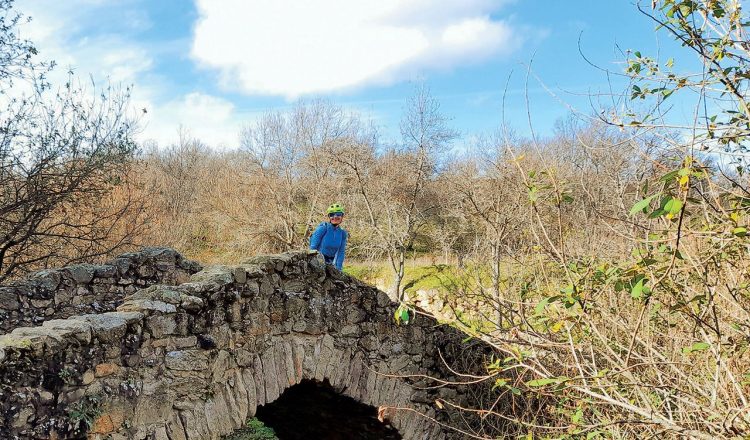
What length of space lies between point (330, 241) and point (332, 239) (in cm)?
3

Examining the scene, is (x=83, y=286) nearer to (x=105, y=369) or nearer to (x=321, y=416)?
(x=105, y=369)

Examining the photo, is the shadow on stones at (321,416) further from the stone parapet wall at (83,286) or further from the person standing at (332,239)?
the stone parapet wall at (83,286)

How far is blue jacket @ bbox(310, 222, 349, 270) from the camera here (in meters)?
5.91

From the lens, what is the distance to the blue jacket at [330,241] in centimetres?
591

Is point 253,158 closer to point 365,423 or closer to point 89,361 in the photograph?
point 365,423

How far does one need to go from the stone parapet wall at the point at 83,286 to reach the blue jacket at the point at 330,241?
182 cm

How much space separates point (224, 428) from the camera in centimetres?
413

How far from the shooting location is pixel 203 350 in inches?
160

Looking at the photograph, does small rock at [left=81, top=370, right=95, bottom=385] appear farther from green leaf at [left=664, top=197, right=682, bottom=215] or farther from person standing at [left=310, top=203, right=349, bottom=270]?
green leaf at [left=664, top=197, right=682, bottom=215]

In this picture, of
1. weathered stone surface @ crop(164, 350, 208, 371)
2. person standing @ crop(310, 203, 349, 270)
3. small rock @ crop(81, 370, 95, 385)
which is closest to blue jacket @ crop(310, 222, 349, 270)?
person standing @ crop(310, 203, 349, 270)

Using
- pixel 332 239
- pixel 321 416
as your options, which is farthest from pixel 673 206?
pixel 321 416

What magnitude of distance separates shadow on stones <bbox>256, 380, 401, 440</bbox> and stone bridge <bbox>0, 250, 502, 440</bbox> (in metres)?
0.25

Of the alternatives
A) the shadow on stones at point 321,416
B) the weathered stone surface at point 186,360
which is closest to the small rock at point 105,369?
the weathered stone surface at point 186,360

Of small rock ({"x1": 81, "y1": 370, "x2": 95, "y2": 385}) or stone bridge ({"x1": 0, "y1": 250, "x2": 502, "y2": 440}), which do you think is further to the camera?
small rock ({"x1": 81, "y1": 370, "x2": 95, "y2": 385})
